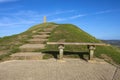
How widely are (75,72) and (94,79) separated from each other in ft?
4.37

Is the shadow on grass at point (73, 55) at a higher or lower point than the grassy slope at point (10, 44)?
lower

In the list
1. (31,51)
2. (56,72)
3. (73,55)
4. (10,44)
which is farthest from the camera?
(10,44)

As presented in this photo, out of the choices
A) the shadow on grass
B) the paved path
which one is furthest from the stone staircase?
the paved path

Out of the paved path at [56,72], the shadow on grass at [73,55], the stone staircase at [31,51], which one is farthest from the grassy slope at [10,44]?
the paved path at [56,72]

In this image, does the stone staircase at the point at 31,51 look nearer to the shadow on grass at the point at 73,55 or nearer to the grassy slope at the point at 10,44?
the grassy slope at the point at 10,44

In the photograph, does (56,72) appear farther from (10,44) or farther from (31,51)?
(10,44)

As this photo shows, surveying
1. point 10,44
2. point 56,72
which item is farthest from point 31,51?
point 56,72

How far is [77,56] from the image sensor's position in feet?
43.6

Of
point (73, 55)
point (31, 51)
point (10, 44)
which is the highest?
point (10, 44)

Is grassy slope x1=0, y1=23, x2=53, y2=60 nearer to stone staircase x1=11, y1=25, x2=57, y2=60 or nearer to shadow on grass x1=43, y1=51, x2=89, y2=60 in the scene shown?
stone staircase x1=11, y1=25, x2=57, y2=60

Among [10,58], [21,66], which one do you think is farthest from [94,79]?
[10,58]

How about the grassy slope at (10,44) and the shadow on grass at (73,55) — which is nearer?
the shadow on grass at (73,55)

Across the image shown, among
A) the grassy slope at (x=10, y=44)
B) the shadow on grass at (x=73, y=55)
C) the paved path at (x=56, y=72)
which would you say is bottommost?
the paved path at (x=56, y=72)

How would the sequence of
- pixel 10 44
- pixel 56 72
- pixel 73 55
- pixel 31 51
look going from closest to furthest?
pixel 56 72, pixel 73 55, pixel 31 51, pixel 10 44
